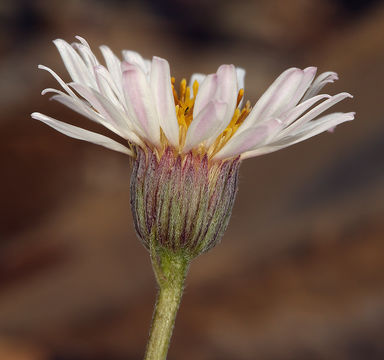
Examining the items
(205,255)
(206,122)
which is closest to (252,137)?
(206,122)

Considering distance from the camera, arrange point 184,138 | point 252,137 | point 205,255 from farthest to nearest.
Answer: point 205,255
point 184,138
point 252,137

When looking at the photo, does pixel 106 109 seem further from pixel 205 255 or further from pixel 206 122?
pixel 205 255

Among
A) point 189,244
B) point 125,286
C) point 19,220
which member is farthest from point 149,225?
point 19,220

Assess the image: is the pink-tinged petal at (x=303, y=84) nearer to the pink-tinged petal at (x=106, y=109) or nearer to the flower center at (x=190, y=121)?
the flower center at (x=190, y=121)

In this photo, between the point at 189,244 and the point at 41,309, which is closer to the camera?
the point at 189,244

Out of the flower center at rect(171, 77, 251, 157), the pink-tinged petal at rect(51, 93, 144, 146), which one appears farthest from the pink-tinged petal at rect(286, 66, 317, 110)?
the pink-tinged petal at rect(51, 93, 144, 146)

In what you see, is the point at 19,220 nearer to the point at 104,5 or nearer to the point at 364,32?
the point at 104,5
